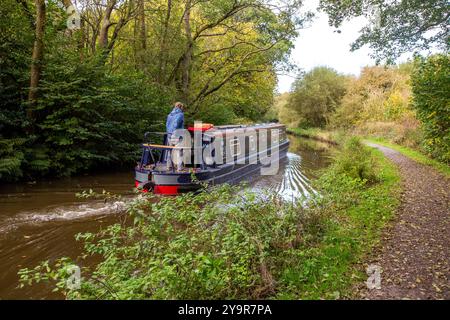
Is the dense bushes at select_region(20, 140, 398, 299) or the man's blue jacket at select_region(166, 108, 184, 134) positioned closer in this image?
the dense bushes at select_region(20, 140, 398, 299)

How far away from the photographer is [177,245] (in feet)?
12.2

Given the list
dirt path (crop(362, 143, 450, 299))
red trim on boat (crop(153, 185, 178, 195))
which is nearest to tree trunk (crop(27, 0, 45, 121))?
red trim on boat (crop(153, 185, 178, 195))

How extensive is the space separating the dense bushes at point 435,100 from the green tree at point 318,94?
63.4 feet

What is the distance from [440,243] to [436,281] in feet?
4.26

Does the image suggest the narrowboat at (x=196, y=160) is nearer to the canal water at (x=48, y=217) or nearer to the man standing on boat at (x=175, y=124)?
the man standing on boat at (x=175, y=124)

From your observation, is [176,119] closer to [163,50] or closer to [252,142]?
[252,142]

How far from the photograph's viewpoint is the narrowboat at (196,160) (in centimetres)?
858

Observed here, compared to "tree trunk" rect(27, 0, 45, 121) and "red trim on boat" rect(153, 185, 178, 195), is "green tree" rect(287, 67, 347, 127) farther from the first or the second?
"tree trunk" rect(27, 0, 45, 121)

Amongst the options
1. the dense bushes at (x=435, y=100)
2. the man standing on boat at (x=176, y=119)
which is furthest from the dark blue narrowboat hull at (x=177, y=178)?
the dense bushes at (x=435, y=100)

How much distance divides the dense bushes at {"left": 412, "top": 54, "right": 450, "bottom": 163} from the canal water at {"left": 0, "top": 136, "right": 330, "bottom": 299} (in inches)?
180

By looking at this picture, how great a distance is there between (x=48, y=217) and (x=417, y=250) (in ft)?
21.3

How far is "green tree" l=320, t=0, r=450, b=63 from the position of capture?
873cm

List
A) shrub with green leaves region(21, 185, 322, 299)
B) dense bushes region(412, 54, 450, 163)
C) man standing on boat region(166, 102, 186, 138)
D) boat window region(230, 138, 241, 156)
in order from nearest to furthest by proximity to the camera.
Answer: shrub with green leaves region(21, 185, 322, 299) → man standing on boat region(166, 102, 186, 138) → dense bushes region(412, 54, 450, 163) → boat window region(230, 138, 241, 156)
